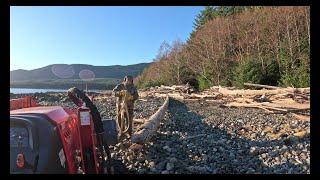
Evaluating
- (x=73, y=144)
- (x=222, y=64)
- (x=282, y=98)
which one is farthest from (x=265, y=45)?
(x=73, y=144)

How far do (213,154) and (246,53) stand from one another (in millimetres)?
23358

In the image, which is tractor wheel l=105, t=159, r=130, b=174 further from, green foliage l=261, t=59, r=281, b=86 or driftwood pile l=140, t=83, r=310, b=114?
green foliage l=261, t=59, r=281, b=86

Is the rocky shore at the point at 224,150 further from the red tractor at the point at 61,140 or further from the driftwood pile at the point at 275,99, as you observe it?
the driftwood pile at the point at 275,99

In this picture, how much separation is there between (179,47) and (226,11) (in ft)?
21.0

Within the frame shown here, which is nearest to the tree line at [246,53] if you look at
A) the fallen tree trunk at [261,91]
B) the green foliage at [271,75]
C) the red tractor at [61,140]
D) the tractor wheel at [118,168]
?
the green foliage at [271,75]

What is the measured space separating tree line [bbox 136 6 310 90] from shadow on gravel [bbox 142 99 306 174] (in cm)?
1205

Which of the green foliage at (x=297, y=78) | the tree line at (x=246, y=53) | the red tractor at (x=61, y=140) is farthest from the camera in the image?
the tree line at (x=246, y=53)

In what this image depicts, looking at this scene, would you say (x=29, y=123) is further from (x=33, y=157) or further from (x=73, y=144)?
(x=73, y=144)

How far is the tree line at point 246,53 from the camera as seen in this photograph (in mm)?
23800

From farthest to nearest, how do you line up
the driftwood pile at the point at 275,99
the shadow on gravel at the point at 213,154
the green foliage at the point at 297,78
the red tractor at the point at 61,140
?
1. the green foliage at the point at 297,78
2. the driftwood pile at the point at 275,99
3. the shadow on gravel at the point at 213,154
4. the red tractor at the point at 61,140

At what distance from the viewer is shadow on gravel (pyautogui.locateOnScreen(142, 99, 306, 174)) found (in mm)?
6031

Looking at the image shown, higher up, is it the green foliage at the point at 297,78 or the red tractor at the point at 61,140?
the green foliage at the point at 297,78

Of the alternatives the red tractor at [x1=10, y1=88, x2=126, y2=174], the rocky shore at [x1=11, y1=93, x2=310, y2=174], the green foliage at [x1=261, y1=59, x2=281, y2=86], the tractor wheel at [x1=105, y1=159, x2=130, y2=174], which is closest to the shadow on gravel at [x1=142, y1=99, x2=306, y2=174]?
the rocky shore at [x1=11, y1=93, x2=310, y2=174]

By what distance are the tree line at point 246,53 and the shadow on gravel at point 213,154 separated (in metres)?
12.0
